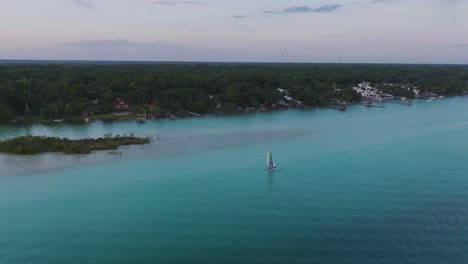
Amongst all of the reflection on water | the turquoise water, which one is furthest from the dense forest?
the reflection on water

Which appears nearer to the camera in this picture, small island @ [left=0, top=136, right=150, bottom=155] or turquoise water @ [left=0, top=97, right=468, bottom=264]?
turquoise water @ [left=0, top=97, right=468, bottom=264]

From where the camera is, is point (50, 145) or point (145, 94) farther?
point (145, 94)

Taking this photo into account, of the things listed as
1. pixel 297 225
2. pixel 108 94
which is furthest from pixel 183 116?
pixel 297 225

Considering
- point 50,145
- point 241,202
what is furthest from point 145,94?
point 241,202

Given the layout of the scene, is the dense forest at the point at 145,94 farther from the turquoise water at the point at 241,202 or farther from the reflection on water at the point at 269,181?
the reflection on water at the point at 269,181

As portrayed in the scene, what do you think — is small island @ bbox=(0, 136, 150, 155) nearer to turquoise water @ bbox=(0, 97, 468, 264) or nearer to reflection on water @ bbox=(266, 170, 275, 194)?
turquoise water @ bbox=(0, 97, 468, 264)

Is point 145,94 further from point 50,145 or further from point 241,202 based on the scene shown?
point 241,202

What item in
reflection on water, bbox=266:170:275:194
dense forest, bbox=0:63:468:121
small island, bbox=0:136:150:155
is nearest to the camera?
reflection on water, bbox=266:170:275:194

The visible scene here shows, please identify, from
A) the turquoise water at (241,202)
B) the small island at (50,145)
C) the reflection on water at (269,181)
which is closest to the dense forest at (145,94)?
the turquoise water at (241,202)

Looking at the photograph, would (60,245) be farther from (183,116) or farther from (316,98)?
(316,98)
